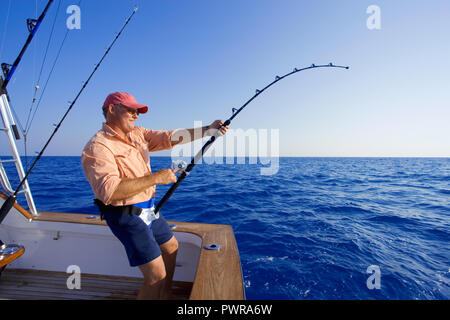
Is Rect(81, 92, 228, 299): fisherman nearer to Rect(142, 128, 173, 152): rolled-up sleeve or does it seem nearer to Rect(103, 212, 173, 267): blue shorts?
Rect(103, 212, 173, 267): blue shorts

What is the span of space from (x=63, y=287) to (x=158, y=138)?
2218 millimetres

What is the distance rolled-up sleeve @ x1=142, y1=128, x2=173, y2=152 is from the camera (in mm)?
1938

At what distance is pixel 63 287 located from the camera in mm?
2467

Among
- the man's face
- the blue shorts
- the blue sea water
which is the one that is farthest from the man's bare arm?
the blue sea water

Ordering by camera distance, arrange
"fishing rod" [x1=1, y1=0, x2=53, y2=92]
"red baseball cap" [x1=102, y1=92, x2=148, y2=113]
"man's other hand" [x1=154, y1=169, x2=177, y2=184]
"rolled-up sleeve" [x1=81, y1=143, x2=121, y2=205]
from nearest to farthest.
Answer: "rolled-up sleeve" [x1=81, y1=143, x2=121, y2=205]
"man's other hand" [x1=154, y1=169, x2=177, y2=184]
"red baseball cap" [x1=102, y1=92, x2=148, y2=113]
"fishing rod" [x1=1, y1=0, x2=53, y2=92]

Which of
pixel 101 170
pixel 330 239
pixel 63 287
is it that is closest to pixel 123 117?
pixel 101 170

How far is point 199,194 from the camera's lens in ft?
26.1

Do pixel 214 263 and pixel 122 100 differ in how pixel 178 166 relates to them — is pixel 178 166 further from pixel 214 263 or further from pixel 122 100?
pixel 214 263

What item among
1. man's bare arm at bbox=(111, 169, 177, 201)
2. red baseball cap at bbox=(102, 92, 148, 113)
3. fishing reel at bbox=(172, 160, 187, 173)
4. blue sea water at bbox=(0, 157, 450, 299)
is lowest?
blue sea water at bbox=(0, 157, 450, 299)

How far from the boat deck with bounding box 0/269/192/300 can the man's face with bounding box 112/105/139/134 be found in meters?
1.82

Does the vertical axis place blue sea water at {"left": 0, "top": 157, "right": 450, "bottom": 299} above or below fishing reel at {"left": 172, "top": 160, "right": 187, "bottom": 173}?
below

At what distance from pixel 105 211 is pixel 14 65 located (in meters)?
2.13

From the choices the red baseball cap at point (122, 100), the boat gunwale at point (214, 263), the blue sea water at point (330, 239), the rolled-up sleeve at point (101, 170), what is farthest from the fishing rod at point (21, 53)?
the blue sea water at point (330, 239)

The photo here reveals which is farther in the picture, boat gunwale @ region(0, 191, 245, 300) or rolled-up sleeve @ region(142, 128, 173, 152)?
rolled-up sleeve @ region(142, 128, 173, 152)
